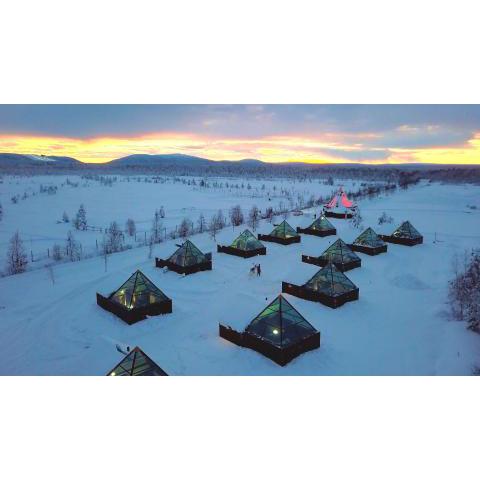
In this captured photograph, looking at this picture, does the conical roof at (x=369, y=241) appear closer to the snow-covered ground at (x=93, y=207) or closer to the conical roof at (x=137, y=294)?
the conical roof at (x=137, y=294)

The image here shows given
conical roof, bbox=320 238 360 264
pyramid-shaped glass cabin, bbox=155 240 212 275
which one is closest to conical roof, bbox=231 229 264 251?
pyramid-shaped glass cabin, bbox=155 240 212 275

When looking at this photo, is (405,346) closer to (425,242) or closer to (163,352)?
(163,352)

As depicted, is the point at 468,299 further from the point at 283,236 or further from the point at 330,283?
the point at 283,236

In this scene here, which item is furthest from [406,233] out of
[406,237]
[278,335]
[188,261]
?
[278,335]

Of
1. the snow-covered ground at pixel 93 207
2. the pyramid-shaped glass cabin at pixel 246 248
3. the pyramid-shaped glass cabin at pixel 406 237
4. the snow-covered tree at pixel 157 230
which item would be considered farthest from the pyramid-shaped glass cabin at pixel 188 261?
the pyramid-shaped glass cabin at pixel 406 237

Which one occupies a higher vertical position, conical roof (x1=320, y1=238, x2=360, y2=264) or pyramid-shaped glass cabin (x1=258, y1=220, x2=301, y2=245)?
conical roof (x1=320, y1=238, x2=360, y2=264)

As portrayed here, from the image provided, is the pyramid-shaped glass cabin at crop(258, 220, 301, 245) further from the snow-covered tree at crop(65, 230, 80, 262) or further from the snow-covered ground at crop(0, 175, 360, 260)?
the snow-covered tree at crop(65, 230, 80, 262)
